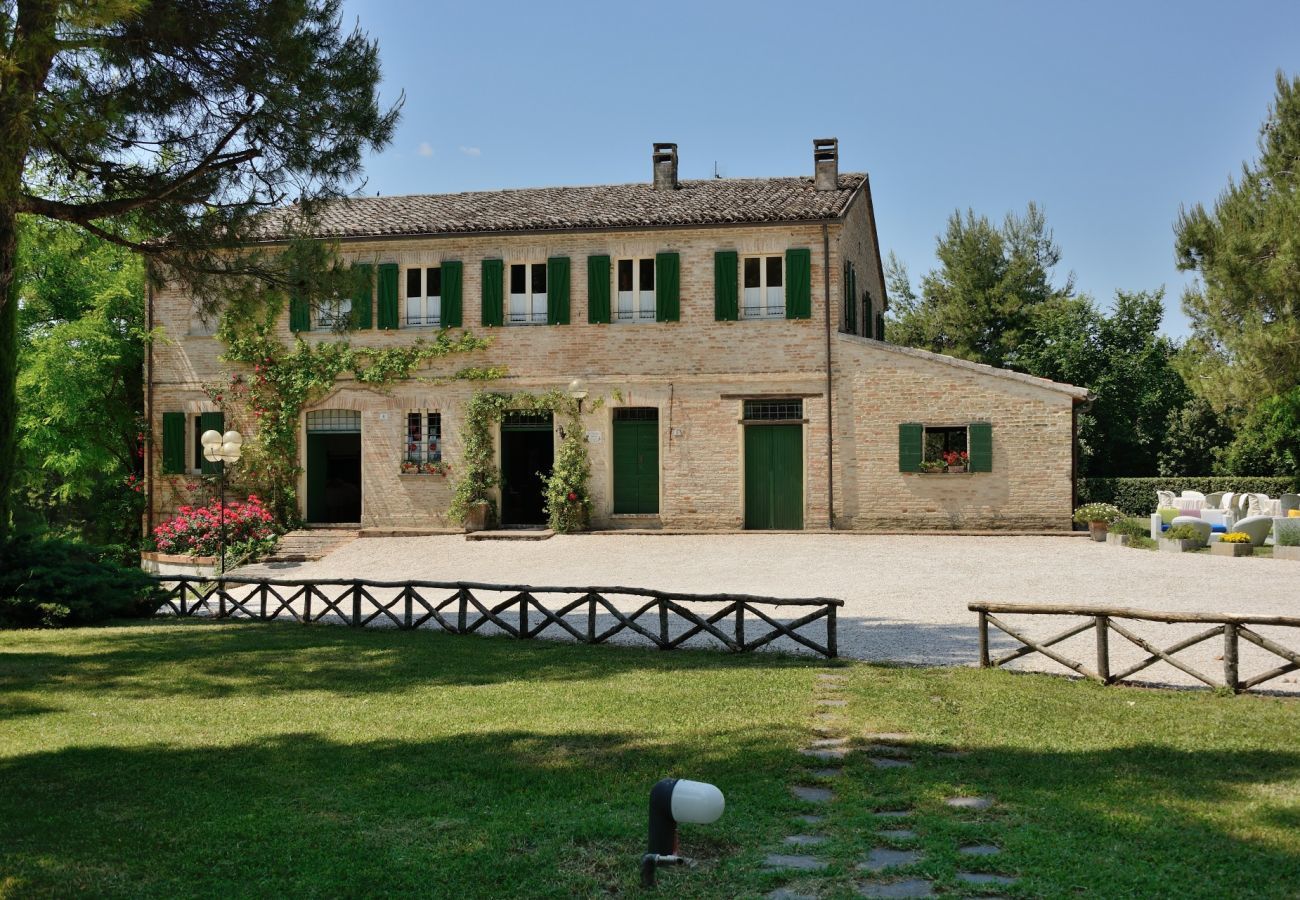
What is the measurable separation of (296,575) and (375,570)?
4.66 ft

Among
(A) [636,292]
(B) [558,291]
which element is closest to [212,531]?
(B) [558,291]

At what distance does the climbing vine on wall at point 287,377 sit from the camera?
2141cm

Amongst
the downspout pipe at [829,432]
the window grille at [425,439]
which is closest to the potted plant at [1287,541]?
the downspout pipe at [829,432]

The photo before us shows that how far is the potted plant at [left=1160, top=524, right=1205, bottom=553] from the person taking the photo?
17.9 meters

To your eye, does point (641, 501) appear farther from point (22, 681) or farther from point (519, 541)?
point (22, 681)

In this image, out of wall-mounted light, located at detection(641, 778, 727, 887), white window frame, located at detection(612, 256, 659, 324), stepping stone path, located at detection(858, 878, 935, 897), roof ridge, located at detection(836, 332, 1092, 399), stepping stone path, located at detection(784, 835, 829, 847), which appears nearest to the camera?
wall-mounted light, located at detection(641, 778, 727, 887)

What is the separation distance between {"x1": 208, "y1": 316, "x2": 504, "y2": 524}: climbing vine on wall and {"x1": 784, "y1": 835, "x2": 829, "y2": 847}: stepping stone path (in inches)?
681

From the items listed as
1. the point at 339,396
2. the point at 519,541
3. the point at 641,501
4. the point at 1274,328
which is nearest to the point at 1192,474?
the point at 1274,328

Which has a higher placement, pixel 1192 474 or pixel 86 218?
pixel 86 218

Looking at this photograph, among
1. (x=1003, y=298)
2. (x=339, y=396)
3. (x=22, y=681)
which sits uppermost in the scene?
(x=1003, y=298)

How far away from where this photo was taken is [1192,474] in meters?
31.3

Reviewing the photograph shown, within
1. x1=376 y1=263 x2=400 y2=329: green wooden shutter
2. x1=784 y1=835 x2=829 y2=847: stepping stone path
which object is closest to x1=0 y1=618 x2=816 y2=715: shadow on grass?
x1=784 y1=835 x2=829 y2=847: stepping stone path

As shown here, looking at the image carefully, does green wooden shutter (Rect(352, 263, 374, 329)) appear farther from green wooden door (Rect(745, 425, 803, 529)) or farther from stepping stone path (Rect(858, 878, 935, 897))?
green wooden door (Rect(745, 425, 803, 529))

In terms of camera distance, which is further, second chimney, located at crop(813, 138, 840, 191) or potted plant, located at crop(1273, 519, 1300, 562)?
second chimney, located at crop(813, 138, 840, 191)
